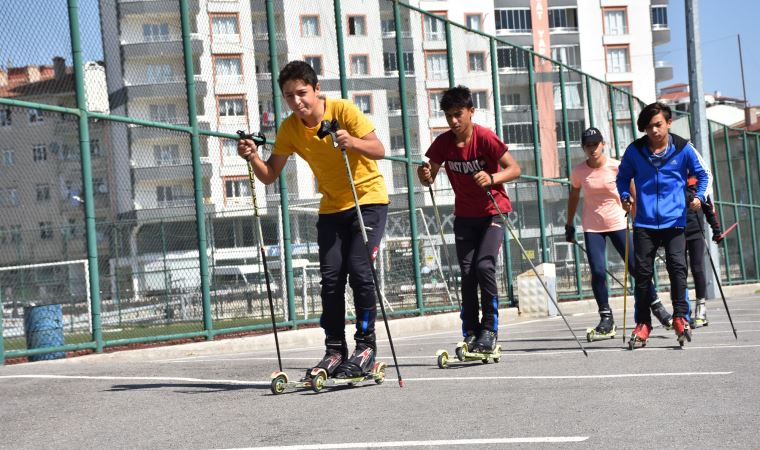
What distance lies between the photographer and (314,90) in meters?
7.62

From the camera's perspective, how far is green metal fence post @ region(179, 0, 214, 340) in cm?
1316

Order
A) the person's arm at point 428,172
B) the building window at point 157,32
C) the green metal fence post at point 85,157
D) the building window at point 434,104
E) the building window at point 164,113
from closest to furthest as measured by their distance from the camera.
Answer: the person's arm at point 428,172, the green metal fence post at point 85,157, the building window at point 164,113, the building window at point 157,32, the building window at point 434,104

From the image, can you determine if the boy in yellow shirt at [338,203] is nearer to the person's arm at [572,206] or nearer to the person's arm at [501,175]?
the person's arm at [501,175]

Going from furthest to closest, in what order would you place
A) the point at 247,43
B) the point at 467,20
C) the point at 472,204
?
the point at 467,20
the point at 247,43
the point at 472,204

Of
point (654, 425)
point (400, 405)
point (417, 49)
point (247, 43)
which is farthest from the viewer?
point (417, 49)

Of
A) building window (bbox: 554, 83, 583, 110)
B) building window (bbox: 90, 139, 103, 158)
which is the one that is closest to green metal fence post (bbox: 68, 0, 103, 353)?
building window (bbox: 90, 139, 103, 158)

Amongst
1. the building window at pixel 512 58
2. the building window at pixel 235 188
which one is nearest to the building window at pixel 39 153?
the building window at pixel 235 188

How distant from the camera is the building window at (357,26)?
16.5m

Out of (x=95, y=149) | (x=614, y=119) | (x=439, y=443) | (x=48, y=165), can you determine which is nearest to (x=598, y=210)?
(x=95, y=149)

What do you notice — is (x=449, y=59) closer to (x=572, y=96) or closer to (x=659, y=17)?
(x=572, y=96)

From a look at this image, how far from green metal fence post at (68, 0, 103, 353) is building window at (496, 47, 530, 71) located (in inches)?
416

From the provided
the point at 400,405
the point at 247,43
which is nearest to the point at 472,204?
the point at 400,405

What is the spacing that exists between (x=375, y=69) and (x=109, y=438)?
12.0m

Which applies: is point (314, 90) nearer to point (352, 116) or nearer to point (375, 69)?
point (352, 116)
